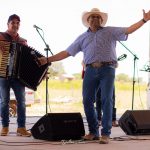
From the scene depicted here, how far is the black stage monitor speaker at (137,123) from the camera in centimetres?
539

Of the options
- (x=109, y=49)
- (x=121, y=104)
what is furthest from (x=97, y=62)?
(x=121, y=104)

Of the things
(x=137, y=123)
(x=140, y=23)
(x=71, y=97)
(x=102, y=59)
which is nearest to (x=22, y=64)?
(x=102, y=59)

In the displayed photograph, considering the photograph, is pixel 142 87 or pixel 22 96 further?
pixel 142 87

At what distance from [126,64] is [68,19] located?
5.06 ft

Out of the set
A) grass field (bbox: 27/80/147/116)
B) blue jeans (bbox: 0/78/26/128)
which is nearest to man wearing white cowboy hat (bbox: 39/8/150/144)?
Answer: blue jeans (bbox: 0/78/26/128)

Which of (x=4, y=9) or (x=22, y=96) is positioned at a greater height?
(x=4, y=9)

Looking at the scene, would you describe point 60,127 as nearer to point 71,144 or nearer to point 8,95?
point 71,144

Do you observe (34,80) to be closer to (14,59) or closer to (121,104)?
(14,59)

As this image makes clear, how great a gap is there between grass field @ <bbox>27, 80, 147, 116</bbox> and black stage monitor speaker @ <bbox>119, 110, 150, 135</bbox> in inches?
126

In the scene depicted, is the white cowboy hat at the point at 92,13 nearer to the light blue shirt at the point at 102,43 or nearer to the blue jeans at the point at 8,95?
the light blue shirt at the point at 102,43

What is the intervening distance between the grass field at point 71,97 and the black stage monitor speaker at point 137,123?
3.20 metres

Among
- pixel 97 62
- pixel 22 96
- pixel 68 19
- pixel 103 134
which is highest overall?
pixel 68 19

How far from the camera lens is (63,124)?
4.71 m

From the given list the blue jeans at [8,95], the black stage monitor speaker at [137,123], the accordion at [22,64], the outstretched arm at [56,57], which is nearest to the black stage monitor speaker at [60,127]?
the blue jeans at [8,95]
